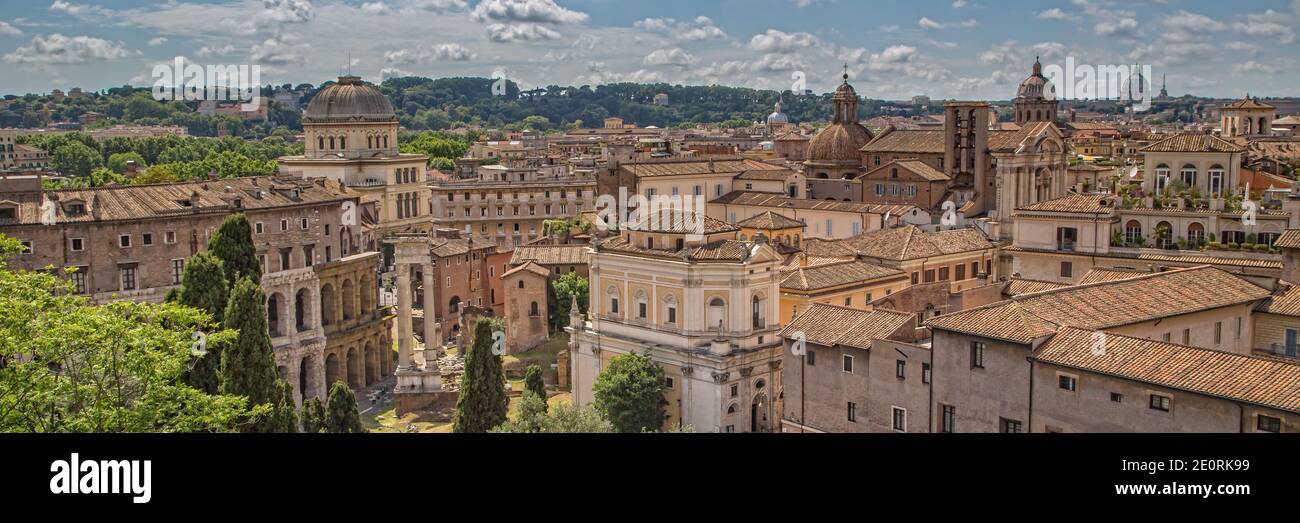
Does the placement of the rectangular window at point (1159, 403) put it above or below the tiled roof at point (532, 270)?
above

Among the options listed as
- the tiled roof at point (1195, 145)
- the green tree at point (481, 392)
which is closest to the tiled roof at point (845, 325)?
the green tree at point (481, 392)

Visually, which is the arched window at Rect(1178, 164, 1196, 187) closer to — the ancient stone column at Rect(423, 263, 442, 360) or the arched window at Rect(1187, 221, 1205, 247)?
the arched window at Rect(1187, 221, 1205, 247)

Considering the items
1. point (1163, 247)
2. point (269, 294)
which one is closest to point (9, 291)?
point (269, 294)

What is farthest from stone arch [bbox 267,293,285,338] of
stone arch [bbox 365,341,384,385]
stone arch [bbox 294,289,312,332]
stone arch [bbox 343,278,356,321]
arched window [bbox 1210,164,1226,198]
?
arched window [bbox 1210,164,1226,198]

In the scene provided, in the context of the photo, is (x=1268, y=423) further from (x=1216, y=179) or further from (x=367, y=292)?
(x=367, y=292)

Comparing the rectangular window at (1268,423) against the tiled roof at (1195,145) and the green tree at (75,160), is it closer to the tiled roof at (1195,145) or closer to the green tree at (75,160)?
the tiled roof at (1195,145)
